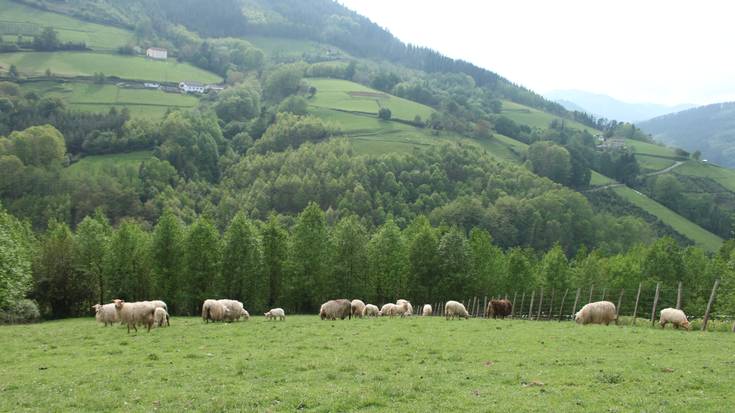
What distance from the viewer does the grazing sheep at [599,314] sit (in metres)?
35.2

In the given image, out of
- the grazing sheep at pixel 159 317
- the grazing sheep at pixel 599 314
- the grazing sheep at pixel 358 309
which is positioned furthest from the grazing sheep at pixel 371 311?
the grazing sheep at pixel 599 314

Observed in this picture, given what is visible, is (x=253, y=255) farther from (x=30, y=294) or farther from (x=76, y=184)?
(x=76, y=184)

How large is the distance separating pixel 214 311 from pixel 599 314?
27939 millimetres

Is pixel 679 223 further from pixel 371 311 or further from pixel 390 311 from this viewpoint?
pixel 371 311

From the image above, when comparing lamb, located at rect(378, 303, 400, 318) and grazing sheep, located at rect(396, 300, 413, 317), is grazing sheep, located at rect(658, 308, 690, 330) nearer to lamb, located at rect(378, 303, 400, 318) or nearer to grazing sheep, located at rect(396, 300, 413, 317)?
grazing sheep, located at rect(396, 300, 413, 317)

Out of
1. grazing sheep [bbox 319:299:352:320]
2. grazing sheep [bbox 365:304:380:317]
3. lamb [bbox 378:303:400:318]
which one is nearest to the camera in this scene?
grazing sheep [bbox 319:299:352:320]

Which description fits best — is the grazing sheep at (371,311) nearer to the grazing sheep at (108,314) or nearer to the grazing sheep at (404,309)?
the grazing sheep at (404,309)

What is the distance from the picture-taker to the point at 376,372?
1975 cm

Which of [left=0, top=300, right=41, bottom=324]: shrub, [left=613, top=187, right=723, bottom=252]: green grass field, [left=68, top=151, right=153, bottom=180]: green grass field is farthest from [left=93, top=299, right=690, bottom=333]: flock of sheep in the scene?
[left=613, top=187, right=723, bottom=252]: green grass field

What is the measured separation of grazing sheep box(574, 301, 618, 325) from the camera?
116 ft

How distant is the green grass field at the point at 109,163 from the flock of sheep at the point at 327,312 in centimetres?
13583

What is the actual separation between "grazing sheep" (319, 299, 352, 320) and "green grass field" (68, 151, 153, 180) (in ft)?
456

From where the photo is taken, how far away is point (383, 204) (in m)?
163

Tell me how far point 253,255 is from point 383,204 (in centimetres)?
9550
